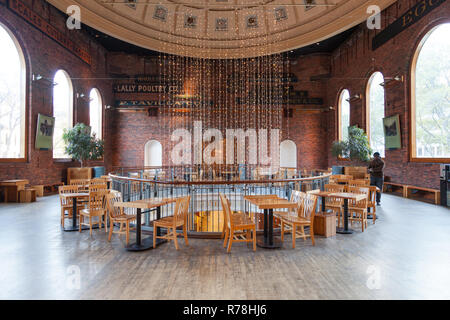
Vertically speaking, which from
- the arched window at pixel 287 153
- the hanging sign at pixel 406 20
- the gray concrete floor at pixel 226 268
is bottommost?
the gray concrete floor at pixel 226 268

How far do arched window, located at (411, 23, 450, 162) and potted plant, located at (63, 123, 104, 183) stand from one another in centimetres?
1172

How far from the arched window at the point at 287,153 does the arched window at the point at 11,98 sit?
12.2 meters

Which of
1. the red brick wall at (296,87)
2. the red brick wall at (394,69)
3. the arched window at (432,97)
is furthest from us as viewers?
the red brick wall at (296,87)

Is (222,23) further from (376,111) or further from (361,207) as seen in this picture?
(361,207)

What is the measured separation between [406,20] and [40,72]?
42.0 feet

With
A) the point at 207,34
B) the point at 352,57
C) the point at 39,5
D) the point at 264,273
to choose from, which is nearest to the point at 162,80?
the point at 207,34

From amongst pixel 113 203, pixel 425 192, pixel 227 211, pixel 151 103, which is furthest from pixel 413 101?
pixel 151 103

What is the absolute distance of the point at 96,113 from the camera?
13820 millimetres

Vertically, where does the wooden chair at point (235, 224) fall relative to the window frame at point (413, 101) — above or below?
below

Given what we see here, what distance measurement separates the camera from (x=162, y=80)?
1495cm

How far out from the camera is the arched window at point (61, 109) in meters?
10.7

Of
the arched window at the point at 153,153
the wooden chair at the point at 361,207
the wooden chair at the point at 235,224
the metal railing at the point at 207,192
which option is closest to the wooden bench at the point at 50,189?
the metal railing at the point at 207,192

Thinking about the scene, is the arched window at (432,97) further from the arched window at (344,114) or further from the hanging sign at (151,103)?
the hanging sign at (151,103)

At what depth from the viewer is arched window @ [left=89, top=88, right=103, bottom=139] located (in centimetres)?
1356
